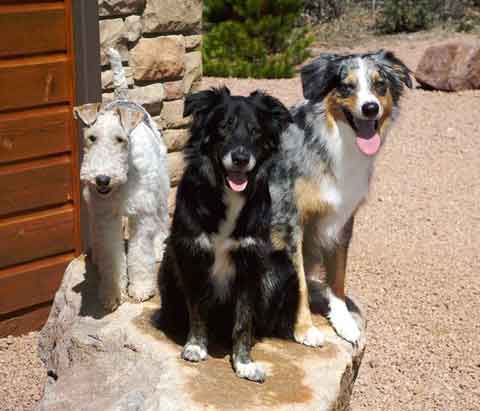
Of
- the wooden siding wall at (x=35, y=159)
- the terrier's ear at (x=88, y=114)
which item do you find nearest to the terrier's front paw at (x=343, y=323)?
the terrier's ear at (x=88, y=114)

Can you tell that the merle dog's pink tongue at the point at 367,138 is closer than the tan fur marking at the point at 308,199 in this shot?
Yes

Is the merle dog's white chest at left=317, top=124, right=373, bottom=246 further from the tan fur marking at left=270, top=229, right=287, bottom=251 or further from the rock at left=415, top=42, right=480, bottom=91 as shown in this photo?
the rock at left=415, top=42, right=480, bottom=91

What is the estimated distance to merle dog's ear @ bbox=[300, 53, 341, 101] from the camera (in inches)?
147

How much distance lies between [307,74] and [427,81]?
780 cm

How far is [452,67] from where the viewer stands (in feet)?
36.1

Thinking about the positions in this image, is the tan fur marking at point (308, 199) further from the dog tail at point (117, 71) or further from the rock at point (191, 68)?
the rock at point (191, 68)

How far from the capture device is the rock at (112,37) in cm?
502

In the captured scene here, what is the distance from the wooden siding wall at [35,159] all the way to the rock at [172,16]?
21.5 inches

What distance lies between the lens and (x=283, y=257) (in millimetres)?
4012

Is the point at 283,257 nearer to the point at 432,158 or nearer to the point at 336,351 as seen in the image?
the point at 336,351

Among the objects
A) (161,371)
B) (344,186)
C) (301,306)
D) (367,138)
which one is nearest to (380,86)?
(367,138)

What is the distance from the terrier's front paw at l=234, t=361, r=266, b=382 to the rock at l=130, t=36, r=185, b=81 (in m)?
2.35

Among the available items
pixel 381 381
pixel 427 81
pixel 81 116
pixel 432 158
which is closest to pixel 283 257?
pixel 81 116

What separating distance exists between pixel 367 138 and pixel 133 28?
83.5 inches
